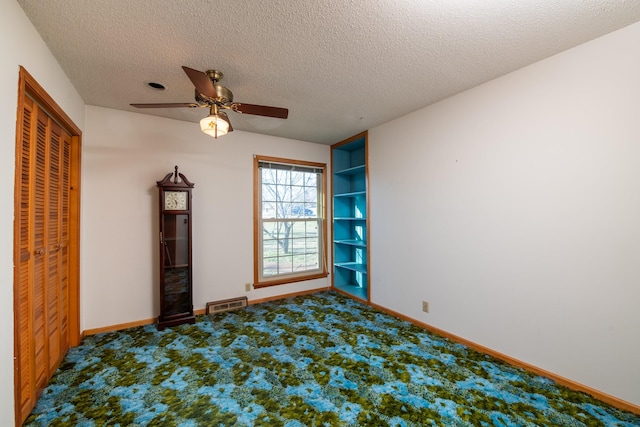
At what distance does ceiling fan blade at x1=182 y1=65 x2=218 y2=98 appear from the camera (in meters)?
1.55

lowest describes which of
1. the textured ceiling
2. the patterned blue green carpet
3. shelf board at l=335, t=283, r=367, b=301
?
the patterned blue green carpet

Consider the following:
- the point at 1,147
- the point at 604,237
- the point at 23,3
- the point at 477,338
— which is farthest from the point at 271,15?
the point at 477,338

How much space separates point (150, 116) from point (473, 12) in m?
3.29

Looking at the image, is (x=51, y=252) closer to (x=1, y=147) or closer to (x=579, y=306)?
(x=1, y=147)

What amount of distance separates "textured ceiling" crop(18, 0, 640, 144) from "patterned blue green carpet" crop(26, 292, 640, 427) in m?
2.45

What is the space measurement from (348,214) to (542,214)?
2854 mm

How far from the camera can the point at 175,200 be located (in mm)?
2979

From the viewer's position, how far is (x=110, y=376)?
6.63 feet

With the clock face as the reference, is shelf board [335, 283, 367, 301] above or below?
below

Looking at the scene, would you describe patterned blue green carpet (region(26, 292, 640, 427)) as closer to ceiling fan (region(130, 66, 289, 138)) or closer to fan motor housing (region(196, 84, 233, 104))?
ceiling fan (region(130, 66, 289, 138))

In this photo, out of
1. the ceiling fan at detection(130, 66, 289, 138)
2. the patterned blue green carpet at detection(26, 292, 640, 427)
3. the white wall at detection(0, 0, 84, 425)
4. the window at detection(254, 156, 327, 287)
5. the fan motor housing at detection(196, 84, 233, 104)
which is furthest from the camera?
the window at detection(254, 156, 327, 287)

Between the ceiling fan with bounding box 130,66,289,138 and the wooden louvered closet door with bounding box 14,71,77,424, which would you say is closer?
the wooden louvered closet door with bounding box 14,71,77,424

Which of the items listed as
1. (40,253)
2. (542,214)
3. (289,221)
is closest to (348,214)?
(289,221)

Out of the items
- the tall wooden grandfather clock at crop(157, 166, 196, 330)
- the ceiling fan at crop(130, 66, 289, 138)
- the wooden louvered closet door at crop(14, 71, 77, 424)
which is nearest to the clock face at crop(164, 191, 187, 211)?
the tall wooden grandfather clock at crop(157, 166, 196, 330)
